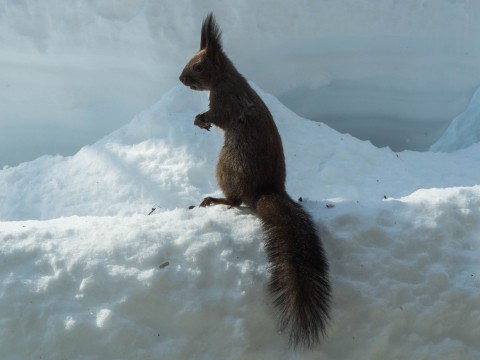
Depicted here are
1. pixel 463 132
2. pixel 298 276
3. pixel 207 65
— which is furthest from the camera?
pixel 463 132

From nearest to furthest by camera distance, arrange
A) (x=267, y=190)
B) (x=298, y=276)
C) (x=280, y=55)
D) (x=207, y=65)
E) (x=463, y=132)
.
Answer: (x=298, y=276), (x=267, y=190), (x=207, y=65), (x=280, y=55), (x=463, y=132)

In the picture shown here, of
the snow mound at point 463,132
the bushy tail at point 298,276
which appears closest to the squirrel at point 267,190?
the bushy tail at point 298,276

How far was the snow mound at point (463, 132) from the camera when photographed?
190 inches

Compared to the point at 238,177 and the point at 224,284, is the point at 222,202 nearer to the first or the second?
the point at 238,177

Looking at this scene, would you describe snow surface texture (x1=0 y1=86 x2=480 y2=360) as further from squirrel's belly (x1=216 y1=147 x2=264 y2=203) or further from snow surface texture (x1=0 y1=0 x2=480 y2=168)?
snow surface texture (x1=0 y1=0 x2=480 y2=168)

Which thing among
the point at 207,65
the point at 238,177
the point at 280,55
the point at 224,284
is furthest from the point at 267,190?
the point at 280,55

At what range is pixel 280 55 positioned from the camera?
4.32 metres

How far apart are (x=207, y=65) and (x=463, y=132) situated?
142 inches

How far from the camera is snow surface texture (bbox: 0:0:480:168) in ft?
14.0

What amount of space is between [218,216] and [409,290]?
0.56m

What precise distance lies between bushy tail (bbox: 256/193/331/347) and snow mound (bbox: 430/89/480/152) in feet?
12.1

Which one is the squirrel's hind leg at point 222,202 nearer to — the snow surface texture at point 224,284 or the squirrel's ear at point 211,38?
the snow surface texture at point 224,284

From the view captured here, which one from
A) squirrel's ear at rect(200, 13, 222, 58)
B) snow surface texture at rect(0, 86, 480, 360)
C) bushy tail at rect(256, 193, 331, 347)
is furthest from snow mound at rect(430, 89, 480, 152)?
bushy tail at rect(256, 193, 331, 347)

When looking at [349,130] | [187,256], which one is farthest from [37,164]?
[187,256]
